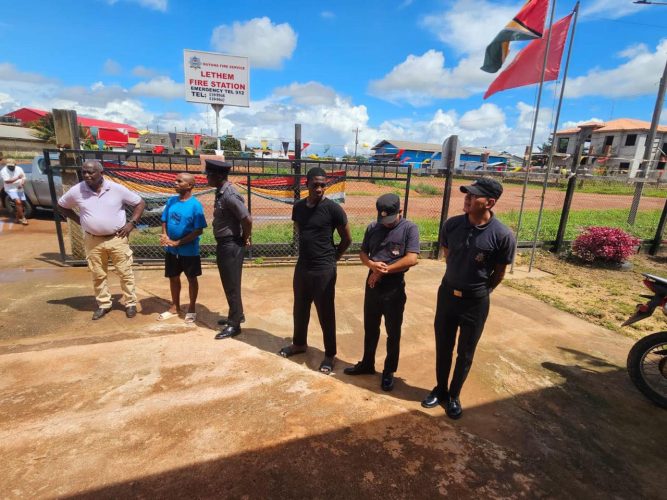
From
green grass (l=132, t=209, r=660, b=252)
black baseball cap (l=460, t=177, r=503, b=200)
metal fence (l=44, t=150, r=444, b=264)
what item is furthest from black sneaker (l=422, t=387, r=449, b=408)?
green grass (l=132, t=209, r=660, b=252)

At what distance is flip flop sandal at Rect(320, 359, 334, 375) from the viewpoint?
3.31 meters

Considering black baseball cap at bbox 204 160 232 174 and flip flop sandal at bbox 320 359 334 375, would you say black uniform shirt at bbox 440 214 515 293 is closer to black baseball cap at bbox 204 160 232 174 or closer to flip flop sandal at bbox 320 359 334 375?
flip flop sandal at bbox 320 359 334 375

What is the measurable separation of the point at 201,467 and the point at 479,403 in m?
2.17

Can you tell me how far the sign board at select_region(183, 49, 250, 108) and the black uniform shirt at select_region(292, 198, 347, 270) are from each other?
6650mm

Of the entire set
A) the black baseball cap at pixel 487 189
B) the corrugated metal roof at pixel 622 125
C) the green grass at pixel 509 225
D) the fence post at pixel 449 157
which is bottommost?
the green grass at pixel 509 225

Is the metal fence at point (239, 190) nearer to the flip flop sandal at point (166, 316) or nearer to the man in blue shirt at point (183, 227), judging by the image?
the man in blue shirt at point (183, 227)

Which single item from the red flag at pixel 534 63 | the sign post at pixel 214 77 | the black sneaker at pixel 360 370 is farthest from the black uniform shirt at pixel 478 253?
the sign post at pixel 214 77

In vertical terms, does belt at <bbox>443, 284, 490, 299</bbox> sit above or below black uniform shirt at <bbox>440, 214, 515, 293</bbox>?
below

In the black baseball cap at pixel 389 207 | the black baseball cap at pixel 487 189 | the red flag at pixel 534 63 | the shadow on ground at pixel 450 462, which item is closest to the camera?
the shadow on ground at pixel 450 462

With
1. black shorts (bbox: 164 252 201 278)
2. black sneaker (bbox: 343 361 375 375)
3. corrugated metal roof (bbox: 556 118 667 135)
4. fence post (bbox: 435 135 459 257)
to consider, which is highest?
corrugated metal roof (bbox: 556 118 667 135)

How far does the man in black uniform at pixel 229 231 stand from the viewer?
3570 millimetres

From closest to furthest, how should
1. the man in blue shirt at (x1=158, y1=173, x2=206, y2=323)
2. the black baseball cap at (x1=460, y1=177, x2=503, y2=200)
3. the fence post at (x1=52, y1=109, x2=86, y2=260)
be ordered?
1. the black baseball cap at (x1=460, y1=177, x2=503, y2=200)
2. the man in blue shirt at (x1=158, y1=173, x2=206, y2=323)
3. the fence post at (x1=52, y1=109, x2=86, y2=260)

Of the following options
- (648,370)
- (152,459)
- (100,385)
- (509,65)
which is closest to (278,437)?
(152,459)

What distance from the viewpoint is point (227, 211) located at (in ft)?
11.8
